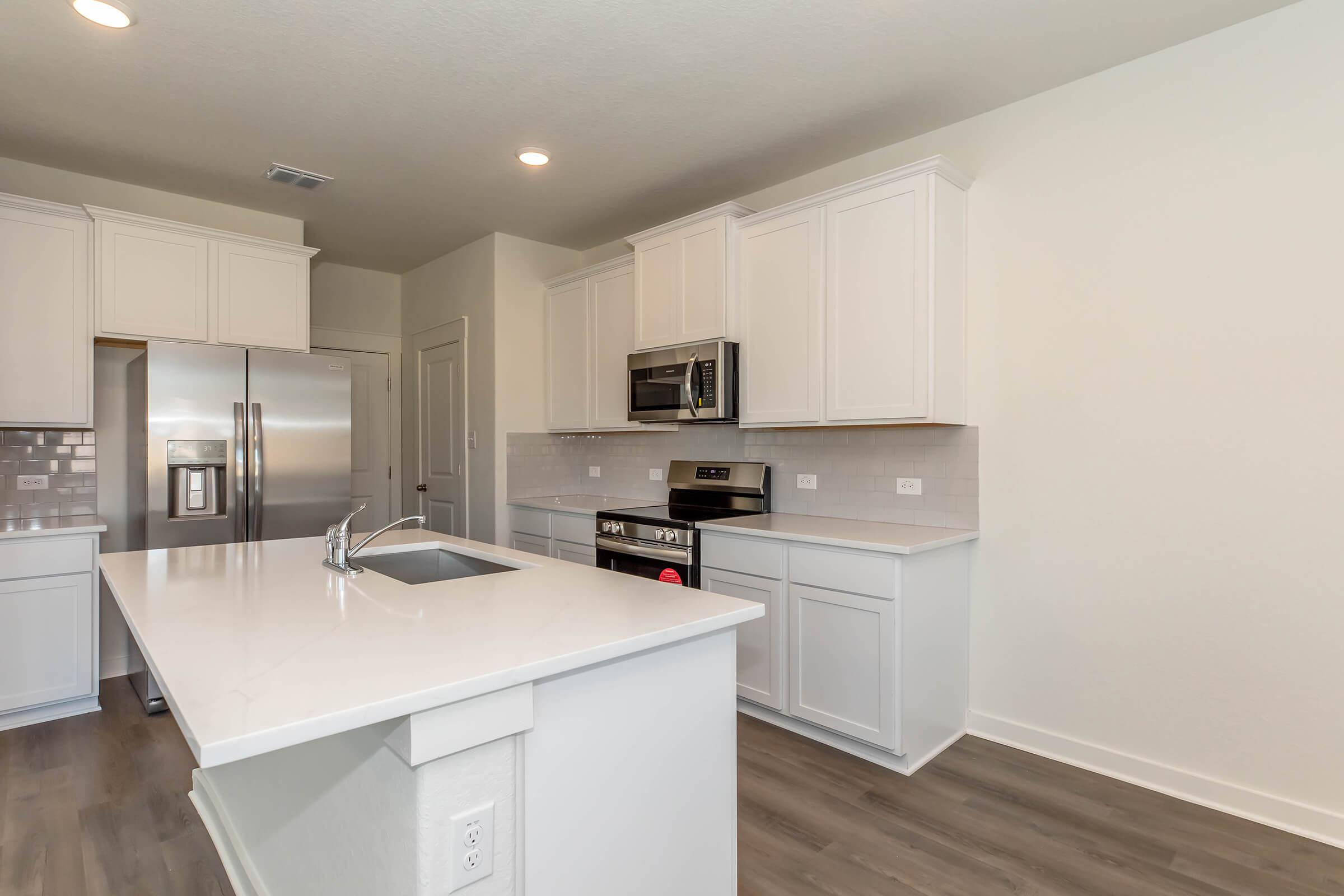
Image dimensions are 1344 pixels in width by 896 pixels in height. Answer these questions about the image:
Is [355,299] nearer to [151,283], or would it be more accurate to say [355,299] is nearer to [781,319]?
[151,283]

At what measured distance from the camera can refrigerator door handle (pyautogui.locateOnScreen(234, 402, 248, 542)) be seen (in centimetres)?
359

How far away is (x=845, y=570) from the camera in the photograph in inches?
110

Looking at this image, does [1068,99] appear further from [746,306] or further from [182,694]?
[182,694]

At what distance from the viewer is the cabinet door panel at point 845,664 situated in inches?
105

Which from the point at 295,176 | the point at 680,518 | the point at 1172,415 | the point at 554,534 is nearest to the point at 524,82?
the point at 295,176

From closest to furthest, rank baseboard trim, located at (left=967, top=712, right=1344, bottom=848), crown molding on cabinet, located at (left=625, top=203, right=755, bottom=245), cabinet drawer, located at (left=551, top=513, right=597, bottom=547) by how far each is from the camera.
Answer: baseboard trim, located at (left=967, top=712, right=1344, bottom=848) → crown molding on cabinet, located at (left=625, top=203, right=755, bottom=245) → cabinet drawer, located at (left=551, top=513, right=597, bottom=547)

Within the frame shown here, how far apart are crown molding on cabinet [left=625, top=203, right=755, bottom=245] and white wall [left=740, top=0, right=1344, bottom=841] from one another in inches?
39.0

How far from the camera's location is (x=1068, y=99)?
2762mm

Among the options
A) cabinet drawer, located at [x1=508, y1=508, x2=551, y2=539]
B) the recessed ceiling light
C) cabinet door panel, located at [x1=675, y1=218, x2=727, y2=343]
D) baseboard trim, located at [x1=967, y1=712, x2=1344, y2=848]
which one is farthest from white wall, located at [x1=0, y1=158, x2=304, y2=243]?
baseboard trim, located at [x1=967, y1=712, x2=1344, y2=848]

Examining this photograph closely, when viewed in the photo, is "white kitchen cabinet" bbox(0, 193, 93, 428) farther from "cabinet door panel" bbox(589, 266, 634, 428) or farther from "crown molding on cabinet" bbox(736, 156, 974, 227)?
"crown molding on cabinet" bbox(736, 156, 974, 227)

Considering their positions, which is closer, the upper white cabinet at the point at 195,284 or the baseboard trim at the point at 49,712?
the baseboard trim at the point at 49,712

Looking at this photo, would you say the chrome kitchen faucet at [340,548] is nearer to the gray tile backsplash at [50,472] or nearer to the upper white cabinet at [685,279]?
the upper white cabinet at [685,279]

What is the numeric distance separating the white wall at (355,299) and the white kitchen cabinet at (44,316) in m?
1.73

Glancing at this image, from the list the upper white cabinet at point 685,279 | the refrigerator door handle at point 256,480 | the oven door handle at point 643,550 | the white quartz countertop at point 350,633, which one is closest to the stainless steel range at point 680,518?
the oven door handle at point 643,550
